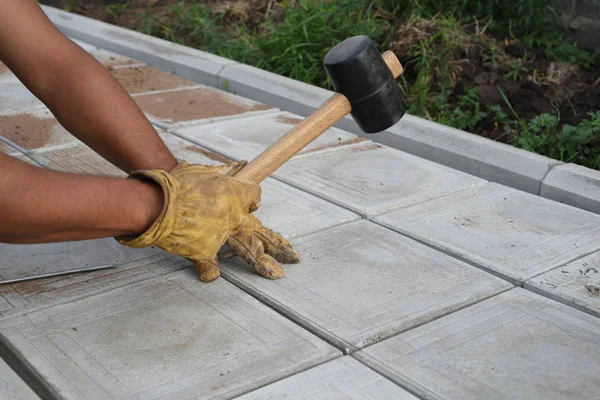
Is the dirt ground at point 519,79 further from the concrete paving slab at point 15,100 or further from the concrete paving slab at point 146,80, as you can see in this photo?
the concrete paving slab at point 15,100

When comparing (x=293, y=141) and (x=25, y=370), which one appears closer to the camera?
(x=25, y=370)

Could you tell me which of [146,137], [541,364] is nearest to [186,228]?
[146,137]

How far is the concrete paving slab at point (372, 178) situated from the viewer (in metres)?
3.72

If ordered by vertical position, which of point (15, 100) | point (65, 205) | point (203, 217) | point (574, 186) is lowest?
point (15, 100)

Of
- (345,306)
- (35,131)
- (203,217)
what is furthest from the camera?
(35,131)

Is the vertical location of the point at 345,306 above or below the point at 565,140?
below

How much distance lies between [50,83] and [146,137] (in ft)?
1.24

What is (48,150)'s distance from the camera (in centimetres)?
422

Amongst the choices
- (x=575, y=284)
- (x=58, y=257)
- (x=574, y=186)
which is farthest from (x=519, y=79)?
(x=58, y=257)

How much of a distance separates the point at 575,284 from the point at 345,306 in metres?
0.84

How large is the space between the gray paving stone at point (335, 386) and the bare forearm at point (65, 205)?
0.65 m

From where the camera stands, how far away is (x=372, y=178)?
396 centimetres

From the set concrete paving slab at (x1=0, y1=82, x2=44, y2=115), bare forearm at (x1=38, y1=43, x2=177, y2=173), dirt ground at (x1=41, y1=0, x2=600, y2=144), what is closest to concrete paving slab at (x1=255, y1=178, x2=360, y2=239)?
bare forearm at (x1=38, y1=43, x2=177, y2=173)

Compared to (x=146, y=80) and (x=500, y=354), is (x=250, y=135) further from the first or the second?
(x=500, y=354)
